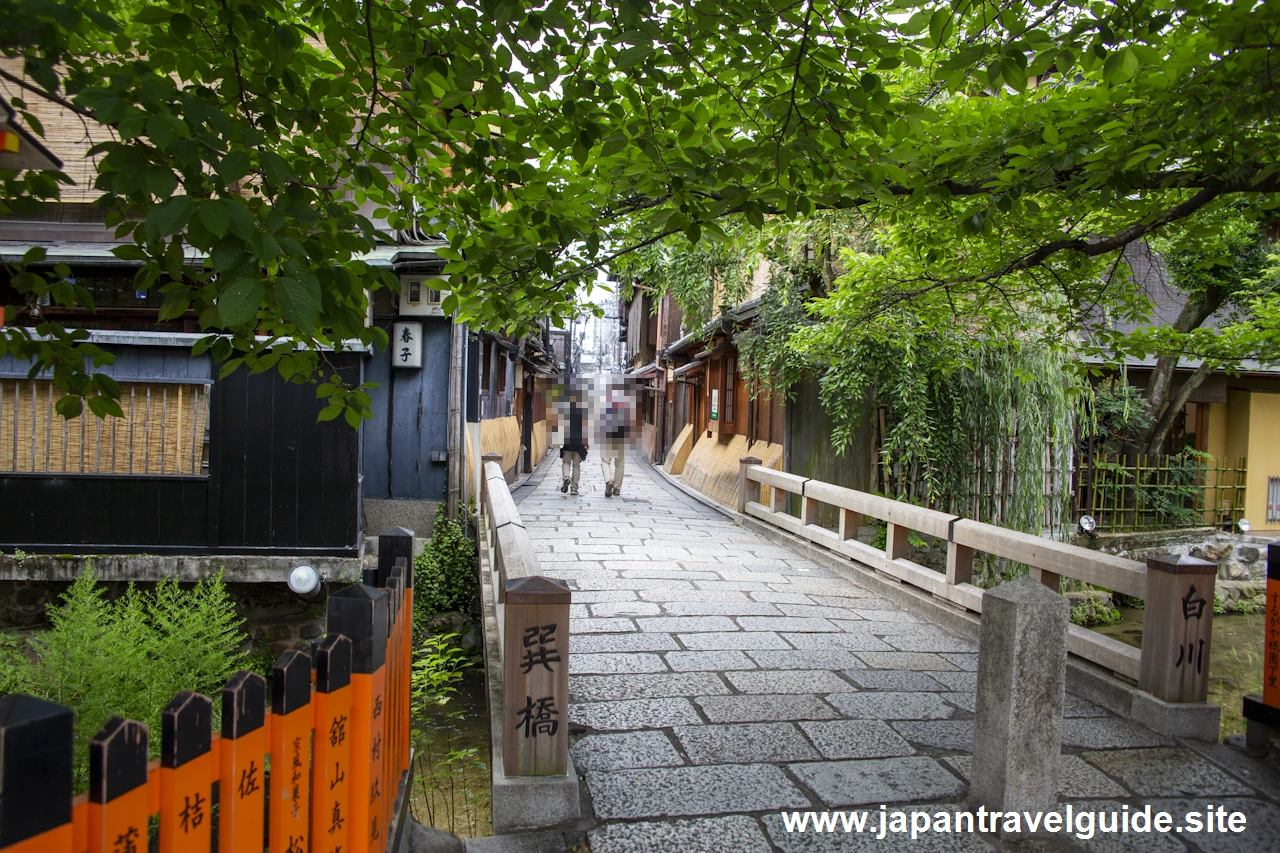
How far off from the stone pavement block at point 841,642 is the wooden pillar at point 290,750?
185 inches

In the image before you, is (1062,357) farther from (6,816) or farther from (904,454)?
(6,816)

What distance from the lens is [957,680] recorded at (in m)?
5.54

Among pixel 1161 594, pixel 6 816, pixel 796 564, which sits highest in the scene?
pixel 6 816

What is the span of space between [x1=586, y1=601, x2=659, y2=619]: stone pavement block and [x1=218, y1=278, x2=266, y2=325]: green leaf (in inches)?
206

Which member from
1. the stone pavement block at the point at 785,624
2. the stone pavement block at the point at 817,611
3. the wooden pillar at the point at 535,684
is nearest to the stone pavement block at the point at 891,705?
the stone pavement block at the point at 785,624

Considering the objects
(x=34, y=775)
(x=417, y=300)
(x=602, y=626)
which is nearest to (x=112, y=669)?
(x=602, y=626)

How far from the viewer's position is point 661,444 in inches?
1172

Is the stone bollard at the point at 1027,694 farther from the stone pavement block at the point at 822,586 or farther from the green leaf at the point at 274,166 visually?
the stone pavement block at the point at 822,586

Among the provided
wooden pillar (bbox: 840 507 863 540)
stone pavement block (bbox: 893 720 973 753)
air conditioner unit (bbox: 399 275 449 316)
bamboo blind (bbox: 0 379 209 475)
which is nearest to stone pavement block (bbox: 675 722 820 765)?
stone pavement block (bbox: 893 720 973 753)

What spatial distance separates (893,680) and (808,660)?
0.65 m

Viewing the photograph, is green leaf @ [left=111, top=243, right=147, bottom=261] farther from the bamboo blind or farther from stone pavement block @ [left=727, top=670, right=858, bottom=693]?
the bamboo blind

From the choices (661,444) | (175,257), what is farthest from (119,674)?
(661,444)

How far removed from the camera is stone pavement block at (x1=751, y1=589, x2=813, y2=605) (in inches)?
302

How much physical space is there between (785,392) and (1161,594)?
8.62 m
